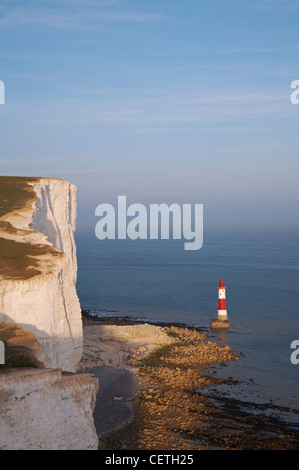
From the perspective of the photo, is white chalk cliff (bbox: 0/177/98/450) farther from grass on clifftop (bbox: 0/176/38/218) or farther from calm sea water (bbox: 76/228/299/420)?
calm sea water (bbox: 76/228/299/420)

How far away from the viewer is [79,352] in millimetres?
27062

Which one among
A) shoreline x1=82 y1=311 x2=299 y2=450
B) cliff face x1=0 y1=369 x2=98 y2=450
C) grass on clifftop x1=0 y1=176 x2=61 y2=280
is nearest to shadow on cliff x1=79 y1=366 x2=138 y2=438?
shoreline x1=82 y1=311 x2=299 y2=450

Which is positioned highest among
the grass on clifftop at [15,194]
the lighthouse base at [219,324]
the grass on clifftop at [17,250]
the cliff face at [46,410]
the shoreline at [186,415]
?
the grass on clifftop at [15,194]

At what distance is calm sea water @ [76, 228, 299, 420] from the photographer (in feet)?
106

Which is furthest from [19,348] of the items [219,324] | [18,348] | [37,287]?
[219,324]

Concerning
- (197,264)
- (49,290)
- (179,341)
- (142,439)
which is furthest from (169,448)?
(197,264)

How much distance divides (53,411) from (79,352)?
1177 centimetres

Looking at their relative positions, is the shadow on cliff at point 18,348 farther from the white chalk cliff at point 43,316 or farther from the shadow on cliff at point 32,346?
the white chalk cliff at point 43,316

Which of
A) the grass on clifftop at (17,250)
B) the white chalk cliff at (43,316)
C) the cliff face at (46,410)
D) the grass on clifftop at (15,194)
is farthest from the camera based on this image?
the grass on clifftop at (15,194)

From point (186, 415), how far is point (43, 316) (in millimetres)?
7431

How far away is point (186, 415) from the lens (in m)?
23.7

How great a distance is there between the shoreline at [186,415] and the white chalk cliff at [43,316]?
12.3ft

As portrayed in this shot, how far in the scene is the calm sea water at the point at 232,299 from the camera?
3228cm

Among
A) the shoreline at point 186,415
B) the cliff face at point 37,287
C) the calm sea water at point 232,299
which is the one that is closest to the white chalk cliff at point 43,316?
the cliff face at point 37,287
